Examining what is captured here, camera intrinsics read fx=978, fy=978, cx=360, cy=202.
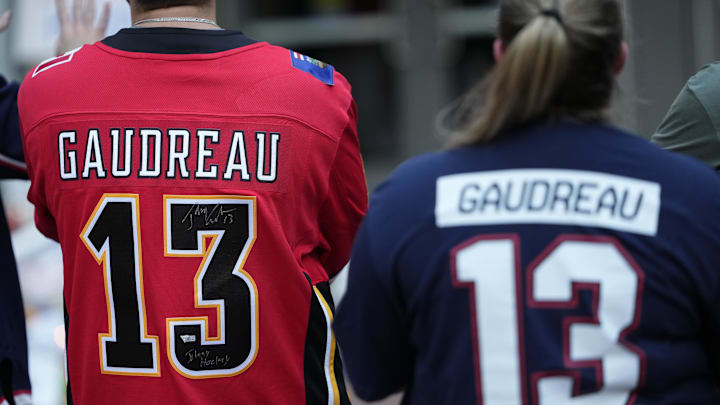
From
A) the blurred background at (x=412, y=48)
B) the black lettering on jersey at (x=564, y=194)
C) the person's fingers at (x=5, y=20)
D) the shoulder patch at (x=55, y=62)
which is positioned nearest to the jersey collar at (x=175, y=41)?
the shoulder patch at (x=55, y=62)

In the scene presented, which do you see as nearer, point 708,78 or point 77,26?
point 708,78

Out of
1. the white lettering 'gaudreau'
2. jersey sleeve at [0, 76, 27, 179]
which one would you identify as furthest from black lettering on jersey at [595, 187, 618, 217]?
jersey sleeve at [0, 76, 27, 179]

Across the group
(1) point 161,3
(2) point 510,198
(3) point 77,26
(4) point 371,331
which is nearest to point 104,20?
(3) point 77,26

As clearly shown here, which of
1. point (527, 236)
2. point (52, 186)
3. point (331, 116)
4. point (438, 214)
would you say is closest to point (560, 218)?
point (527, 236)

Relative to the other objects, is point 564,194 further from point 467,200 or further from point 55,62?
point 55,62

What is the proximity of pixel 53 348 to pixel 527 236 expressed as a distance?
3608mm

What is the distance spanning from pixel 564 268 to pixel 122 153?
104 cm

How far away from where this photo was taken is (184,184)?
219 cm

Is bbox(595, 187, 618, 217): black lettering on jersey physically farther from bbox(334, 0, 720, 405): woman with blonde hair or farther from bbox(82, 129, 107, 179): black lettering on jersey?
bbox(82, 129, 107, 179): black lettering on jersey

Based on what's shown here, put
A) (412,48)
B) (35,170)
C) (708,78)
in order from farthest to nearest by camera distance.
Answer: (412,48) → (708,78) → (35,170)

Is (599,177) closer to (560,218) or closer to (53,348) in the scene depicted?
(560,218)

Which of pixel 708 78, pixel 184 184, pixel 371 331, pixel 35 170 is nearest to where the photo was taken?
pixel 371 331

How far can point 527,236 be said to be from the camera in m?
1.74
